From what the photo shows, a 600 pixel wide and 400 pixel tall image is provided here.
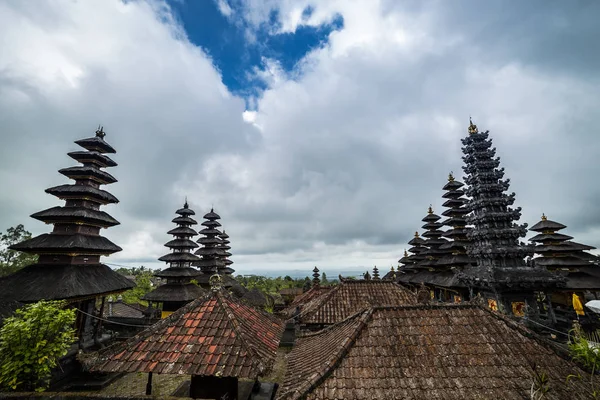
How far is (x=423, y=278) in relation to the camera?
3052cm

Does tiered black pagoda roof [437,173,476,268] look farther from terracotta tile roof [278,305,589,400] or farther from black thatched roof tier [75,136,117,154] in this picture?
black thatched roof tier [75,136,117,154]

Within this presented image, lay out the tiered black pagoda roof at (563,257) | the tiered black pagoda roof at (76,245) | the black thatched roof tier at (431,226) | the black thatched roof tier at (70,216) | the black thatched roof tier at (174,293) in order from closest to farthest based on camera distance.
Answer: the tiered black pagoda roof at (76,245) < the black thatched roof tier at (70,216) < the tiered black pagoda roof at (563,257) < the black thatched roof tier at (174,293) < the black thatched roof tier at (431,226)

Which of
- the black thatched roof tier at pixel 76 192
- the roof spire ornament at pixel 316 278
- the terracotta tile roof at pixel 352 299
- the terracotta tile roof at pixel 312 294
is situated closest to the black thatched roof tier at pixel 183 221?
the black thatched roof tier at pixel 76 192

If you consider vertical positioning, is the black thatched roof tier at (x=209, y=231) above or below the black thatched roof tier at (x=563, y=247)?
above

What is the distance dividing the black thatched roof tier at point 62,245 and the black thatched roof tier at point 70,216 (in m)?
0.94

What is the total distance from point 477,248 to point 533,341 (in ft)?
50.2

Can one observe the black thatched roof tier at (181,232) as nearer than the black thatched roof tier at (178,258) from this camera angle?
No

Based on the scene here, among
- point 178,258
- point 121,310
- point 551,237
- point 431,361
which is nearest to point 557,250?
point 551,237

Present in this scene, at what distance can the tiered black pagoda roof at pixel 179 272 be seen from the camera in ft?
76.9

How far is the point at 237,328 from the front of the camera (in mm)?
6832

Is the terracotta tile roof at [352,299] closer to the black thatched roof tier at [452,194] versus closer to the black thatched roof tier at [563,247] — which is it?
the black thatched roof tier at [563,247]

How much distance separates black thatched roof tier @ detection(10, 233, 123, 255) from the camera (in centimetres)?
1547

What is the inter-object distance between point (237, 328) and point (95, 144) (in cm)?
2046

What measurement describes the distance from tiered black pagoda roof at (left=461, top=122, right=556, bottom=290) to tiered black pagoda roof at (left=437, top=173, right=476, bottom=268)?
4.14 m
